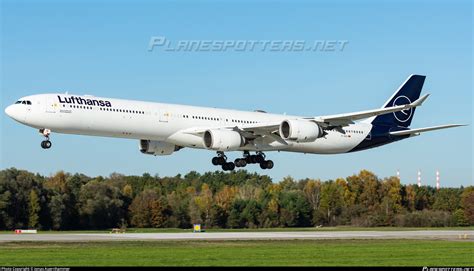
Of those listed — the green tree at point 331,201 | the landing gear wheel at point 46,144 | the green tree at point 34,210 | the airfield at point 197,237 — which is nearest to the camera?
the airfield at point 197,237

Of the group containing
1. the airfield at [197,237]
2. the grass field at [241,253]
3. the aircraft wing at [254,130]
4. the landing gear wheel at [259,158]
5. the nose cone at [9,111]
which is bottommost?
the grass field at [241,253]

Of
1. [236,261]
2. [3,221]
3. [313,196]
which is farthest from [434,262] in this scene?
[313,196]

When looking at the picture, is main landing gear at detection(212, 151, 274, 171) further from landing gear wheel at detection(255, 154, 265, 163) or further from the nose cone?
the nose cone

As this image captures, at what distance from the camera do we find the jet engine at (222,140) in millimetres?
57866

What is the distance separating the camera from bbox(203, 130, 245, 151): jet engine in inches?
2278

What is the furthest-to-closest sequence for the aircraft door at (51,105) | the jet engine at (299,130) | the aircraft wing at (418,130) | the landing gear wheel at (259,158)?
the landing gear wheel at (259,158) → the aircraft wing at (418,130) → the jet engine at (299,130) → the aircraft door at (51,105)

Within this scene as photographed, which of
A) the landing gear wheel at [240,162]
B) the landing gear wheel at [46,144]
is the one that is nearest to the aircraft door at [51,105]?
the landing gear wheel at [46,144]

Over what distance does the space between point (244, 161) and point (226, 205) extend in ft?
140

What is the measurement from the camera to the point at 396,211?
100688 millimetres

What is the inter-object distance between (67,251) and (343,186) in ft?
246

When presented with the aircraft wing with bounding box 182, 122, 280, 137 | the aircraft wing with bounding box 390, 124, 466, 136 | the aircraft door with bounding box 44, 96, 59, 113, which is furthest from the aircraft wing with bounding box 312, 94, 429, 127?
the aircraft door with bounding box 44, 96, 59, 113

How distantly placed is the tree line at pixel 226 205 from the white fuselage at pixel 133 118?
35.0m

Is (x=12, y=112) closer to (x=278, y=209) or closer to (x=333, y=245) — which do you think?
(x=333, y=245)

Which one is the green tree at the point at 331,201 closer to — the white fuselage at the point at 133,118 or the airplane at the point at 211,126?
the airplane at the point at 211,126
